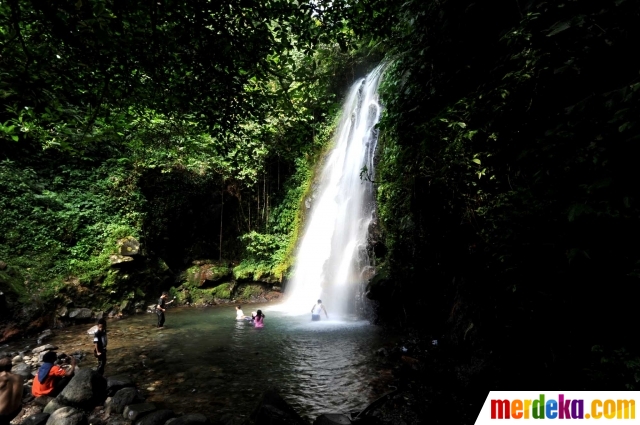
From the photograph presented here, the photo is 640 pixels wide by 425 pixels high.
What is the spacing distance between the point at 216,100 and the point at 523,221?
4036 mm

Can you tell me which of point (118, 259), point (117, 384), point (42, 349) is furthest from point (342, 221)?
A: point (42, 349)

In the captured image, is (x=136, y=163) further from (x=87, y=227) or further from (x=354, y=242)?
(x=354, y=242)

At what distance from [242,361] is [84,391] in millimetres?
3360

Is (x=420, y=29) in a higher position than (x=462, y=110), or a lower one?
higher

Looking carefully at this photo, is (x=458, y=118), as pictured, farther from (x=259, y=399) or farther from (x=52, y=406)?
(x=52, y=406)

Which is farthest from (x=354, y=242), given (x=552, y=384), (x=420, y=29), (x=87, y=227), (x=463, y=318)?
(x=87, y=227)

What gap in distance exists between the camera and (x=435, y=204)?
5883 millimetres

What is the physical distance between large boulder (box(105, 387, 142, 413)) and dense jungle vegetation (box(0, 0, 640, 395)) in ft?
14.4

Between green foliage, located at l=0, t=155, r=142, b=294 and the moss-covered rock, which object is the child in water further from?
the moss-covered rock

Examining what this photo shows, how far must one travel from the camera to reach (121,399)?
5.79 m

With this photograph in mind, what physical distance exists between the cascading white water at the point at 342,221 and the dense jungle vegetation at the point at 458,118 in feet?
14.7

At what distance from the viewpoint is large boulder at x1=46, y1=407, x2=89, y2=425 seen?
5.09 metres

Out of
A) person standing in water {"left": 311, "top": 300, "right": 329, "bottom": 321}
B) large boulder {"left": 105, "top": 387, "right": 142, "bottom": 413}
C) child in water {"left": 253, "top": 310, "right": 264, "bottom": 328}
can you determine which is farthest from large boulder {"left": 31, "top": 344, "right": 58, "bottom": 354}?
person standing in water {"left": 311, "top": 300, "right": 329, "bottom": 321}

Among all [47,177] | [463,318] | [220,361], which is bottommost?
[220,361]
